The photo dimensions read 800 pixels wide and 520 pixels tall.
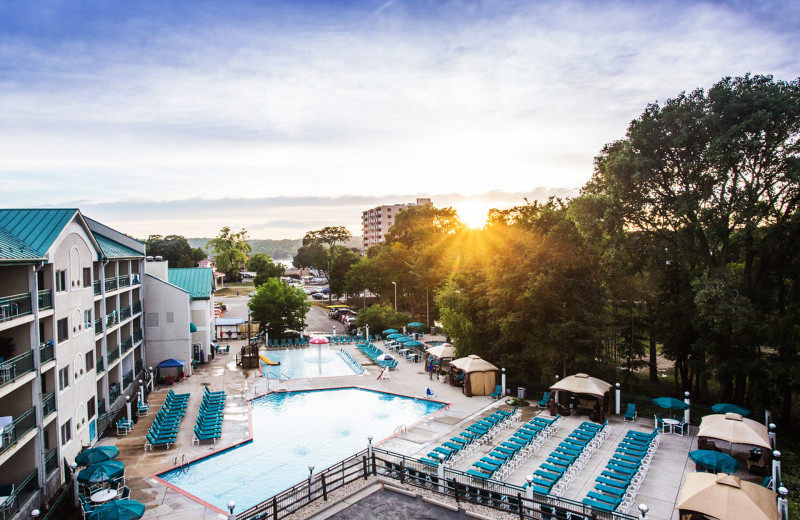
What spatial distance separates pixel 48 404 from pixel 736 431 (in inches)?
1009

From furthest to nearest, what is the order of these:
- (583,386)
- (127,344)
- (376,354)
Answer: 1. (376,354)
2. (127,344)
3. (583,386)

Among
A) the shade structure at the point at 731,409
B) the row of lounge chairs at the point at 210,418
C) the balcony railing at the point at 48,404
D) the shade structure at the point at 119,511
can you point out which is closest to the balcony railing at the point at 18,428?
the balcony railing at the point at 48,404

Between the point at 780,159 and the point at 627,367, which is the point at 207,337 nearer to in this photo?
the point at 627,367

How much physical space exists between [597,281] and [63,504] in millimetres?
27044

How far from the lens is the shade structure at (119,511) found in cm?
1391

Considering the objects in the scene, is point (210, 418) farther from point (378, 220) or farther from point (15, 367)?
point (378, 220)

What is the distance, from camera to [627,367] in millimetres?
30562

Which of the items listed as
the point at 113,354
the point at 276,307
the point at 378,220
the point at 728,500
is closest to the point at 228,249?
the point at 378,220

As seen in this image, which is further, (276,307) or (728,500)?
(276,307)

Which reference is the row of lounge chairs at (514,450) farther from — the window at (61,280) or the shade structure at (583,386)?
the window at (61,280)

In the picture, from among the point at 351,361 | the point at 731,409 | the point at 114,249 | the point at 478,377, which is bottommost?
the point at 351,361

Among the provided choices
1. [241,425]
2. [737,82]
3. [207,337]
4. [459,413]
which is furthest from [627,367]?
[207,337]

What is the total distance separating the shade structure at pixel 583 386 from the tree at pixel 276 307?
29585mm

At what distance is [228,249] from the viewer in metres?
117
